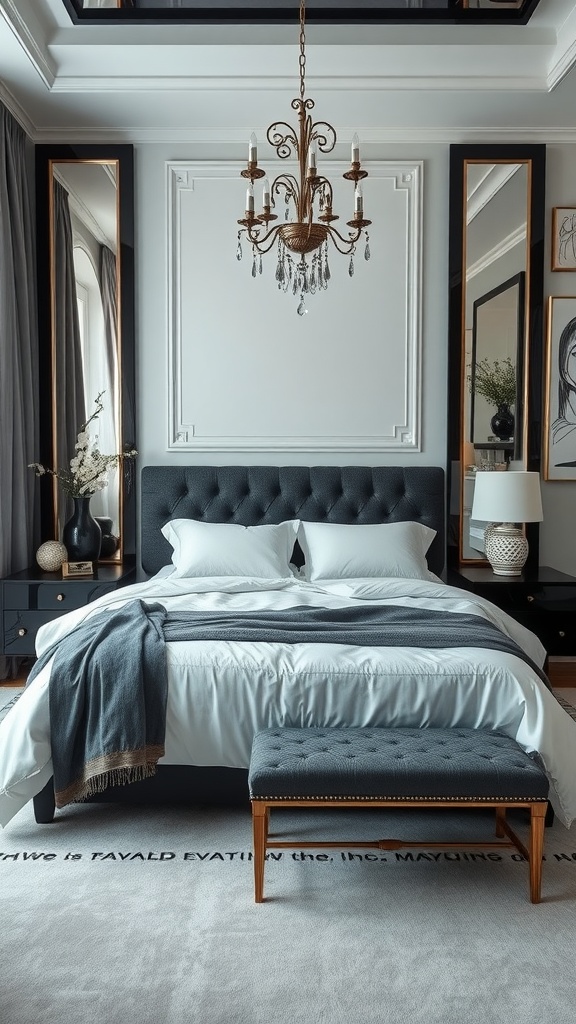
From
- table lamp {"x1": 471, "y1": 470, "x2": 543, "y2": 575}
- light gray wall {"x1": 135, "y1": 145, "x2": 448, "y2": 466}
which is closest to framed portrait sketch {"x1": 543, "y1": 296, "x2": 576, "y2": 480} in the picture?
table lamp {"x1": 471, "y1": 470, "x2": 543, "y2": 575}

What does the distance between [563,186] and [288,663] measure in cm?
335

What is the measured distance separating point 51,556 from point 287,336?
174cm

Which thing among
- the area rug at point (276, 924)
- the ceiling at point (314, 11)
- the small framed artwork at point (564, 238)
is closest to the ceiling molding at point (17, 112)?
the ceiling at point (314, 11)

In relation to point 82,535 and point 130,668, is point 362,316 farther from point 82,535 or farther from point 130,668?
point 130,668

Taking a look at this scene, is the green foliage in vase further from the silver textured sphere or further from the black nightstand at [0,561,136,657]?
the silver textured sphere

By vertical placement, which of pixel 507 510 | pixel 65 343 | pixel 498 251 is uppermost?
pixel 498 251

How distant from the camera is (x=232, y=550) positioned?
4.02m

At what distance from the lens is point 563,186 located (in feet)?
15.1

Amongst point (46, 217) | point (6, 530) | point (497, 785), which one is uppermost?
point (46, 217)

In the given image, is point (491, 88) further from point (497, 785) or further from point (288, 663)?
point (497, 785)

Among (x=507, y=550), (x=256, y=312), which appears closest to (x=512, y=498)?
(x=507, y=550)

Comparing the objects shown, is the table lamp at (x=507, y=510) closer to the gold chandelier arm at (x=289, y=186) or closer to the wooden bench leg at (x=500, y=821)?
the gold chandelier arm at (x=289, y=186)

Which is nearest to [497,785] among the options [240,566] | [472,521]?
[240,566]

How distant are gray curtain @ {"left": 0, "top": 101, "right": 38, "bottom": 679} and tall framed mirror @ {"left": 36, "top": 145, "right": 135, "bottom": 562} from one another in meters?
0.08
